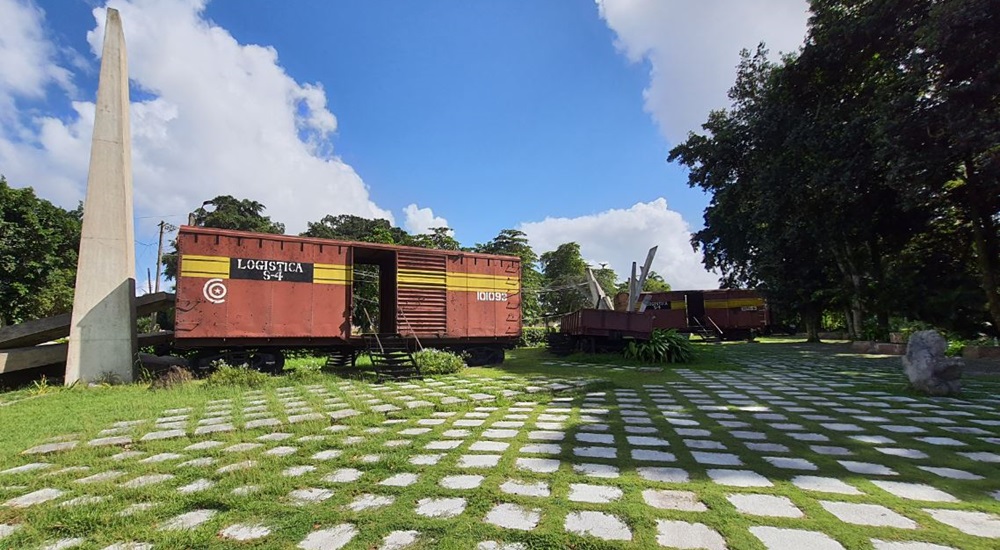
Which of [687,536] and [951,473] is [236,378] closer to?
[687,536]

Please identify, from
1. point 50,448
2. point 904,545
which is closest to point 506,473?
point 904,545

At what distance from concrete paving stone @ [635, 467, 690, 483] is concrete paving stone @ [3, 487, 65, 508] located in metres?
3.39

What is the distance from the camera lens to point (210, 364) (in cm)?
839

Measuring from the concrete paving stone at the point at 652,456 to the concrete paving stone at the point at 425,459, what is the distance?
136 cm

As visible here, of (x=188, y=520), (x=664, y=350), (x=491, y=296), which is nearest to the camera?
(x=188, y=520)

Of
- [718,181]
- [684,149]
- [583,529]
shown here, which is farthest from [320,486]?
[684,149]

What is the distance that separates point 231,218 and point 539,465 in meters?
28.4

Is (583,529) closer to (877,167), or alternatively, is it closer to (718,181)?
(877,167)

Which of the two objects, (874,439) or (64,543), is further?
(874,439)

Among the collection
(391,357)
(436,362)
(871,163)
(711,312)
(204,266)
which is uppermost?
(871,163)

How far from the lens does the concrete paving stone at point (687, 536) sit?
1.90 metres

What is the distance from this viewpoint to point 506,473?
282 centimetres

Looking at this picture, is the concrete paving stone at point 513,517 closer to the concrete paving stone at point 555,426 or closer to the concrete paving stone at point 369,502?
the concrete paving stone at point 369,502

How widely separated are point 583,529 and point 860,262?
18362mm
